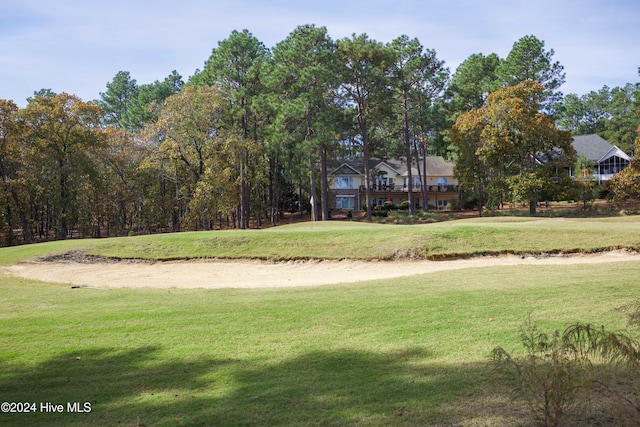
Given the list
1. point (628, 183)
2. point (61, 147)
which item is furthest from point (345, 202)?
point (61, 147)

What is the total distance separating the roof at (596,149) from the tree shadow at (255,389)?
64.8 metres

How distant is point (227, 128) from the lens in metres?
45.9

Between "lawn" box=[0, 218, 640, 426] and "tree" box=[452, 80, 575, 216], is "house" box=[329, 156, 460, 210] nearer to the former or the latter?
"tree" box=[452, 80, 575, 216]

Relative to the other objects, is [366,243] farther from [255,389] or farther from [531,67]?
[531,67]

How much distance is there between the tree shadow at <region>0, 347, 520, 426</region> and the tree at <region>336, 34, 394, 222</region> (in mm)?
37909

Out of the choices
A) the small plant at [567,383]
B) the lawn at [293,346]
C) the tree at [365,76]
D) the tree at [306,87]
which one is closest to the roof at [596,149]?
the tree at [365,76]

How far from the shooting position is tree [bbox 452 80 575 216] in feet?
131

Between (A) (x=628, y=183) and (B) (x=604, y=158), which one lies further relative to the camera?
(B) (x=604, y=158)

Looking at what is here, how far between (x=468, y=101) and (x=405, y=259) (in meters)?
41.9

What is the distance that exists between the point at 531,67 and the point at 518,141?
41.4 feet

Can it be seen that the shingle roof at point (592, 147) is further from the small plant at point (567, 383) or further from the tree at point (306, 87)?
the small plant at point (567, 383)

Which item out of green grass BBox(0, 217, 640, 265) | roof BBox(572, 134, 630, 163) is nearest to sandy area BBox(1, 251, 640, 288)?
green grass BBox(0, 217, 640, 265)

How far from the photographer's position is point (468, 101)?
5506cm

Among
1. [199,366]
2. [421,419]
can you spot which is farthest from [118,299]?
[421,419]
